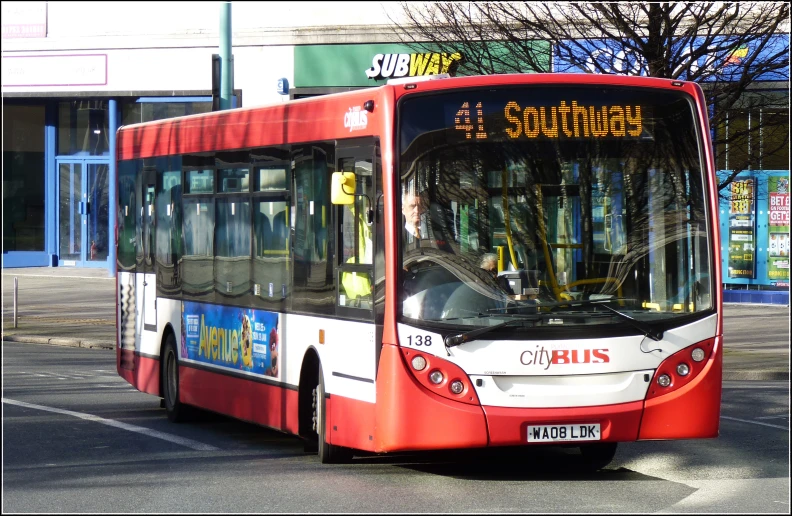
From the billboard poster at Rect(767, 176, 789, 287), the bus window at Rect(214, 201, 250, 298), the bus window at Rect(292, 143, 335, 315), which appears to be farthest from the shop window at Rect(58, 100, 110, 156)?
the bus window at Rect(292, 143, 335, 315)

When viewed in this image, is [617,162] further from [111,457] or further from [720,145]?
[720,145]

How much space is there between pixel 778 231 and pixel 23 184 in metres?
21.9

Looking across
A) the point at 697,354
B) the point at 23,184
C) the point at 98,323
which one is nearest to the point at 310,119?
the point at 697,354

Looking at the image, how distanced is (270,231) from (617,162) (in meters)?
3.29

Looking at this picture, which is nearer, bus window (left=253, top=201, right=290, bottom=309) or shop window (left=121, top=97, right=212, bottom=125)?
bus window (left=253, top=201, right=290, bottom=309)

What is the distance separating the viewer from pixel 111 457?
1085 centimetres

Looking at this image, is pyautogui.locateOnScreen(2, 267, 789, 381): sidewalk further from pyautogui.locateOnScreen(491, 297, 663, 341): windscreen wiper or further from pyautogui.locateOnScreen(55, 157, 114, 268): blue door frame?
pyautogui.locateOnScreen(491, 297, 663, 341): windscreen wiper

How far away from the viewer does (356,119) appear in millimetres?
10031

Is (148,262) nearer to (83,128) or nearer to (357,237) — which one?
(357,237)

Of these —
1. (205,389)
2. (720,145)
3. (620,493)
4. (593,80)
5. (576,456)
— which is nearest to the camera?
(620,493)

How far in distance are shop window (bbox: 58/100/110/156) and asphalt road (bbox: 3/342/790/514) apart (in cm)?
2651

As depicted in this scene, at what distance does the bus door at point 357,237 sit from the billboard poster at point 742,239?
71.5ft

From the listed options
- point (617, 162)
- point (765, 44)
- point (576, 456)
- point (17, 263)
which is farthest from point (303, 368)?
point (17, 263)

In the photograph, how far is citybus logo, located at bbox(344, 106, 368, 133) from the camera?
32.5 feet
